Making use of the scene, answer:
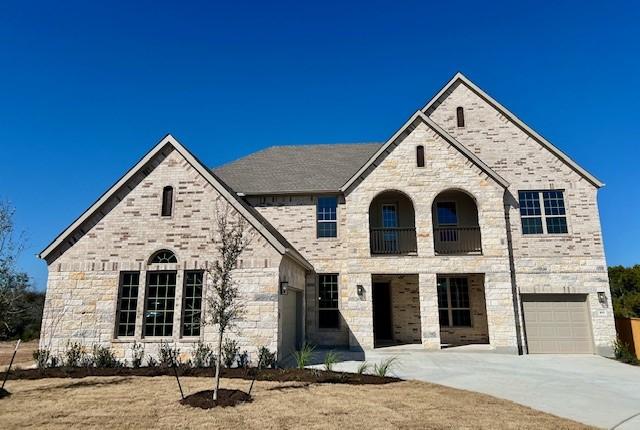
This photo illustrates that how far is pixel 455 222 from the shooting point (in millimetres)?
18703

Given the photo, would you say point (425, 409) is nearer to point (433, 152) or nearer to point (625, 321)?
point (433, 152)

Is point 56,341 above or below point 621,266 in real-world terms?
below

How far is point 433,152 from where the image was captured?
690 inches

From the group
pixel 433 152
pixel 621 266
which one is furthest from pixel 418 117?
pixel 621 266

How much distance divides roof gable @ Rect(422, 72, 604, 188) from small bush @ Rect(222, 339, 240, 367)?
46.7 feet

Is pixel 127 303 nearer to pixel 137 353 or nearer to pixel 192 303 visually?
pixel 137 353

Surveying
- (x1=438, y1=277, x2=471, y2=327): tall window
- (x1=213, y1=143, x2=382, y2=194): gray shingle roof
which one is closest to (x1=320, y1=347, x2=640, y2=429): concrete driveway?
(x1=438, y1=277, x2=471, y2=327): tall window

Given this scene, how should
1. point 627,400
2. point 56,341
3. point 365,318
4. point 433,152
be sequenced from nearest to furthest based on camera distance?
1. point 627,400
2. point 56,341
3. point 365,318
4. point 433,152

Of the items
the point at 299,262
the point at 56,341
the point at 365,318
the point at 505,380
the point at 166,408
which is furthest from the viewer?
the point at 365,318

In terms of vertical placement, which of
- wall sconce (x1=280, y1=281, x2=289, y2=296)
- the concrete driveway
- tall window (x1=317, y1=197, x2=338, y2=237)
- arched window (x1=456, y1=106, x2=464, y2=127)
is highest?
arched window (x1=456, y1=106, x2=464, y2=127)

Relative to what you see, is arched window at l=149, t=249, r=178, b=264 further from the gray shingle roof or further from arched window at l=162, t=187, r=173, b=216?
the gray shingle roof

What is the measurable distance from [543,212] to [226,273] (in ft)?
49.9

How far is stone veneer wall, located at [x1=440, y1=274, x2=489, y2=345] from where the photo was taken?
18.0m

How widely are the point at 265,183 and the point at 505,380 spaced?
13330mm
